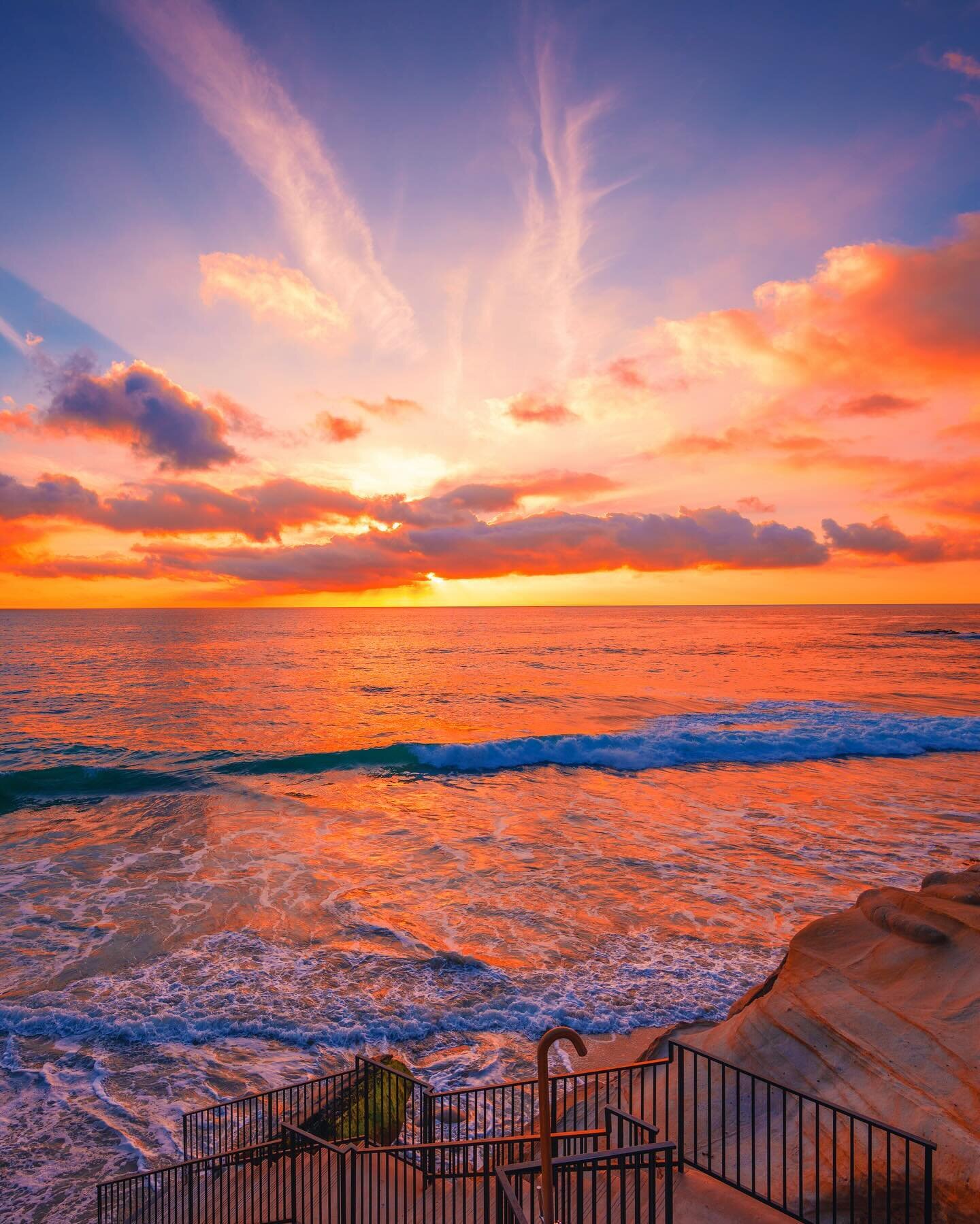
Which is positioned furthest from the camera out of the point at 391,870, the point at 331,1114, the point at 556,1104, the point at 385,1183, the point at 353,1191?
the point at 391,870

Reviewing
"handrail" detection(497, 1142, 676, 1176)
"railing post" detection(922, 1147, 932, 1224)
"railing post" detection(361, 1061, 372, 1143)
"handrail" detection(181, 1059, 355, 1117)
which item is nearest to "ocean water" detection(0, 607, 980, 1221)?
"handrail" detection(181, 1059, 355, 1117)

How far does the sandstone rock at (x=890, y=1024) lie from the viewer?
6289 millimetres

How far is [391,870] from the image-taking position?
18500 mm

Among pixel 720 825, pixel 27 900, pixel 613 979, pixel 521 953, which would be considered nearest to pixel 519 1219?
pixel 613 979

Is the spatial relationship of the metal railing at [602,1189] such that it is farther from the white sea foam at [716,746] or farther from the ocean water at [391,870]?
the white sea foam at [716,746]

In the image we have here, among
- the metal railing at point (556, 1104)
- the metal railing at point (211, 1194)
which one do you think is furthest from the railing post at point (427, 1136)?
the metal railing at point (211, 1194)

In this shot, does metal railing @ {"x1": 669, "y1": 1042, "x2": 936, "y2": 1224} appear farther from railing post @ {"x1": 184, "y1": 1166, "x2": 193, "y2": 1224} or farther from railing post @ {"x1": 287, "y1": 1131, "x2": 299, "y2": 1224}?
railing post @ {"x1": 184, "y1": 1166, "x2": 193, "y2": 1224}

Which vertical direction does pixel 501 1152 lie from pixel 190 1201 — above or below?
above

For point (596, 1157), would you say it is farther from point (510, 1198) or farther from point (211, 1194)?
point (211, 1194)

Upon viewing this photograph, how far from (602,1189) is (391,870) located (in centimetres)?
1206

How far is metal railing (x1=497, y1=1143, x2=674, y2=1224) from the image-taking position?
4918mm

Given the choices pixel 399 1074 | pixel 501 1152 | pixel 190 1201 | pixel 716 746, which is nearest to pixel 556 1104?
pixel 501 1152

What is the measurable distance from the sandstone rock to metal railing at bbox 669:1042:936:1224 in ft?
0.60

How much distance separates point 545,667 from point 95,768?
4669 cm
